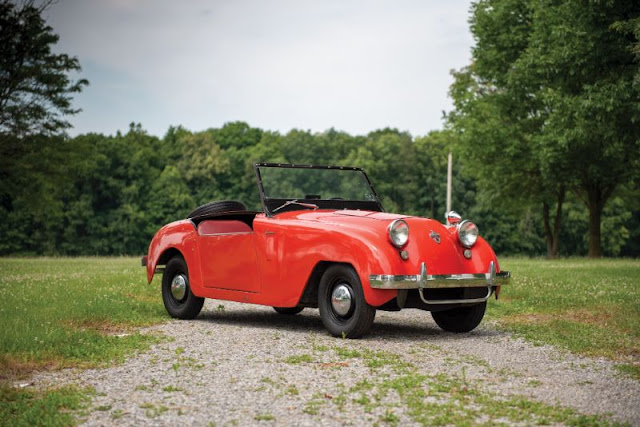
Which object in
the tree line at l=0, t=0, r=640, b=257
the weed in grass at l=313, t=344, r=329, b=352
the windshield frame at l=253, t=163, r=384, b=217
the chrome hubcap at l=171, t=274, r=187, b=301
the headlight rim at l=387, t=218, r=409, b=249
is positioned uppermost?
the tree line at l=0, t=0, r=640, b=257

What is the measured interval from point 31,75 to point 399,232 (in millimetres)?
24831

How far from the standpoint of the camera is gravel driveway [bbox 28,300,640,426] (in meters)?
4.96

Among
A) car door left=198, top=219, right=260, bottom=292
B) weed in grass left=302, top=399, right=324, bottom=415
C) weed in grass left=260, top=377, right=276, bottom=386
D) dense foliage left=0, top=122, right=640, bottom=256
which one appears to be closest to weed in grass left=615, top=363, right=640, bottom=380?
weed in grass left=302, top=399, right=324, bottom=415

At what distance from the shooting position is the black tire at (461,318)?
8906 mm

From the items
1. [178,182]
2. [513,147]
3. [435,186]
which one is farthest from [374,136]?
[513,147]

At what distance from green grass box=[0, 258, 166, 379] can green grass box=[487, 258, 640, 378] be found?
14.2 feet

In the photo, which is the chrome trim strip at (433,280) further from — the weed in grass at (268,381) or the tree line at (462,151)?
the tree line at (462,151)

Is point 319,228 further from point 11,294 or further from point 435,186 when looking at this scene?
point 435,186

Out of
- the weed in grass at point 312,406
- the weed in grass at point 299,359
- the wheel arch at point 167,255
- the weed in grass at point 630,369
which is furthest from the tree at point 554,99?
the weed in grass at point 312,406

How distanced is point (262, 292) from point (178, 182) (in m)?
56.4

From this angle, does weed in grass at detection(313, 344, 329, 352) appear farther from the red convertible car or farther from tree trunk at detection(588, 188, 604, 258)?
tree trunk at detection(588, 188, 604, 258)

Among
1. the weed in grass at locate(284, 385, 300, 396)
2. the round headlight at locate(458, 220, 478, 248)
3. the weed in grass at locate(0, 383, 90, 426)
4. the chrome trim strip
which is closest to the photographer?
the weed in grass at locate(0, 383, 90, 426)

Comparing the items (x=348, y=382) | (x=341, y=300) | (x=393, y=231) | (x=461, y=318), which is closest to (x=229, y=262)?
(x=341, y=300)

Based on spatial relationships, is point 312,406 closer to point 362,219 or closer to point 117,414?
point 117,414
